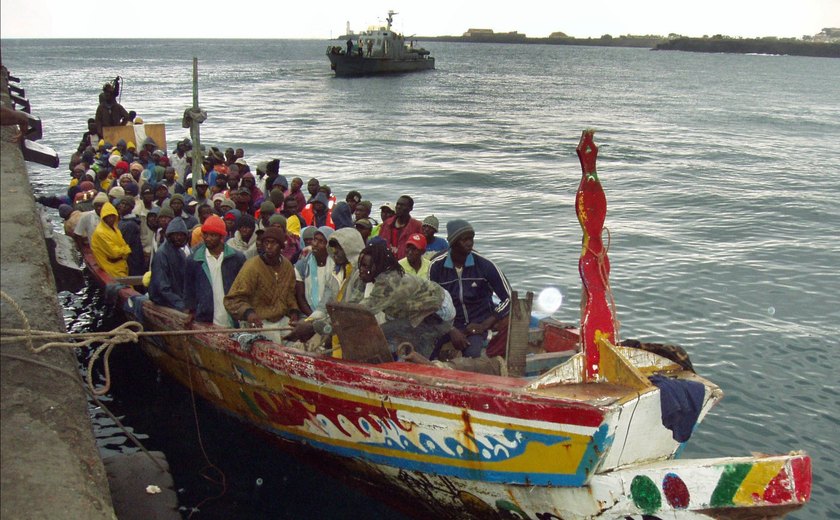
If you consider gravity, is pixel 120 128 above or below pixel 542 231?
above

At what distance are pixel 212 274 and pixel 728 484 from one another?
4741mm

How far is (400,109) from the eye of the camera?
A: 51.1m

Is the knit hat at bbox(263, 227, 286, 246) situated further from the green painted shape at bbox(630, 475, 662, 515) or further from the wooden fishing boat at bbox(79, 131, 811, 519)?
the green painted shape at bbox(630, 475, 662, 515)

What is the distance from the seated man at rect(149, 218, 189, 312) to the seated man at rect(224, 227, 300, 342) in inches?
44.3

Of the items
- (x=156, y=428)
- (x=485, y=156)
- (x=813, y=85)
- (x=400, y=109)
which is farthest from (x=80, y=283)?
(x=813, y=85)

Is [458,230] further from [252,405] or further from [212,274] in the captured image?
[252,405]

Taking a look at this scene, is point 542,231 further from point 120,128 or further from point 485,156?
point 485,156

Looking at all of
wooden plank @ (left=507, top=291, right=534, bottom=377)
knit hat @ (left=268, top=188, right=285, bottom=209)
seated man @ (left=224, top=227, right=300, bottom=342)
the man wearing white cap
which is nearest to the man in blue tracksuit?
wooden plank @ (left=507, top=291, right=534, bottom=377)

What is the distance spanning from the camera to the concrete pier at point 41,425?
2.82 metres

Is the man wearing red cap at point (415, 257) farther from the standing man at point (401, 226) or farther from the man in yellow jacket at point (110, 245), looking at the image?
the man in yellow jacket at point (110, 245)

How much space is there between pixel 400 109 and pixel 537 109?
10.1 meters

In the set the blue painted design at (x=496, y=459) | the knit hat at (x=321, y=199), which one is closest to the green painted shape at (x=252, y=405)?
the blue painted design at (x=496, y=459)

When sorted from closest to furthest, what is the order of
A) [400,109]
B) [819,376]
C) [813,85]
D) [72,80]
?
1. [819,376]
2. [400,109]
3. [72,80]
4. [813,85]

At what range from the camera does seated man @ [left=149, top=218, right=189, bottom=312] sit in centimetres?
752
